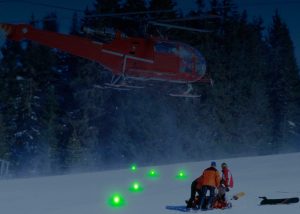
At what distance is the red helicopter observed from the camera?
19.6 metres

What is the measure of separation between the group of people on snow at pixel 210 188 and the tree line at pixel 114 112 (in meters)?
25.0

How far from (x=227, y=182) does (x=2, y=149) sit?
2912 cm

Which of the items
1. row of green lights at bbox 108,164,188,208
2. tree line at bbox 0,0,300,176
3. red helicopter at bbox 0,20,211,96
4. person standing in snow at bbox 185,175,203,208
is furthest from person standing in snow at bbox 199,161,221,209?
tree line at bbox 0,0,300,176

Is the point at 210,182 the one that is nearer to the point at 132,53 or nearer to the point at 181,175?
the point at 132,53

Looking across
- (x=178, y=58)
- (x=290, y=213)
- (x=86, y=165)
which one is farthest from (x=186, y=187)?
(x=86, y=165)

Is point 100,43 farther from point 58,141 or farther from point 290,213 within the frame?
point 58,141

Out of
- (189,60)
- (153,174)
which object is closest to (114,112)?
(153,174)

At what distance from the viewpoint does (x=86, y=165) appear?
1718 inches

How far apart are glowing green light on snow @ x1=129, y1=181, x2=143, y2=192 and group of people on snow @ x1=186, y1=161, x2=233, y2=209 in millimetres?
5541

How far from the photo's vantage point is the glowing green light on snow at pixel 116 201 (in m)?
17.0

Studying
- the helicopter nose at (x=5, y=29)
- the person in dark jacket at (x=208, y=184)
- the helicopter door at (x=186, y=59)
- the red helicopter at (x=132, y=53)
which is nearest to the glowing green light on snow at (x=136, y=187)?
the red helicopter at (x=132, y=53)

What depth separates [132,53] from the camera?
21.4 meters

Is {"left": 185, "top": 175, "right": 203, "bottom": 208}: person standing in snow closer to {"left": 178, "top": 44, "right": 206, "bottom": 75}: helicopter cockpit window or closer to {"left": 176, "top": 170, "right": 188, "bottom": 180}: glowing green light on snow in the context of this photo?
{"left": 178, "top": 44, "right": 206, "bottom": 75}: helicopter cockpit window

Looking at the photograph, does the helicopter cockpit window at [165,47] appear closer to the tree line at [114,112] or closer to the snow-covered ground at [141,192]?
the snow-covered ground at [141,192]
